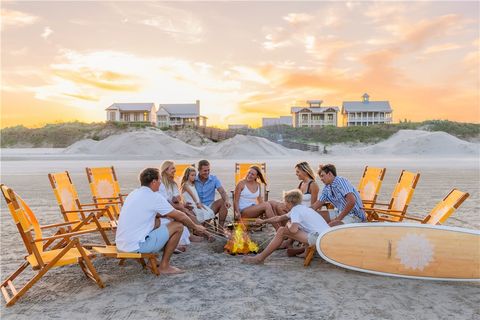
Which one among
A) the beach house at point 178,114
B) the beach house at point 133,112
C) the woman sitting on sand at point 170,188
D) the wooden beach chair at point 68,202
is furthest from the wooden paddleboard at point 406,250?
the beach house at point 133,112

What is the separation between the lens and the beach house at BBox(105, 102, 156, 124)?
76875mm

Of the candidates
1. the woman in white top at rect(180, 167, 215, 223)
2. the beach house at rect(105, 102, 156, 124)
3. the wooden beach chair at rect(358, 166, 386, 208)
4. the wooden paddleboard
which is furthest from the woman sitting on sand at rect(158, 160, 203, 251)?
Answer: the beach house at rect(105, 102, 156, 124)

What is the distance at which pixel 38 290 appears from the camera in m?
4.61

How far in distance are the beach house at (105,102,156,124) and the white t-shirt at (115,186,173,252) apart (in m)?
73.8

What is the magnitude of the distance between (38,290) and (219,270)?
1.95m

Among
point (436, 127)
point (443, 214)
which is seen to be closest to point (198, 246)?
point (443, 214)

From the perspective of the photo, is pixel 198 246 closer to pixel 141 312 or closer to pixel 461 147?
pixel 141 312

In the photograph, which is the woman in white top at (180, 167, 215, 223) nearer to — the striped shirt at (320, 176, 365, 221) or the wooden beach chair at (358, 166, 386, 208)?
the striped shirt at (320, 176, 365, 221)

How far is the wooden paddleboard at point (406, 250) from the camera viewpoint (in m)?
4.68

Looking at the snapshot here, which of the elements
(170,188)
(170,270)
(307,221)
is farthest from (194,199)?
(307,221)

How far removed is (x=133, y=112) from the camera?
77250 mm

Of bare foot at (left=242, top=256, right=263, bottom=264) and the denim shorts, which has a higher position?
the denim shorts

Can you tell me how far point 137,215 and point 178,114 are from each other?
73.6m

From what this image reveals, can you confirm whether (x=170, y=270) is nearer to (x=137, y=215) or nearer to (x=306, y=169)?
(x=137, y=215)
